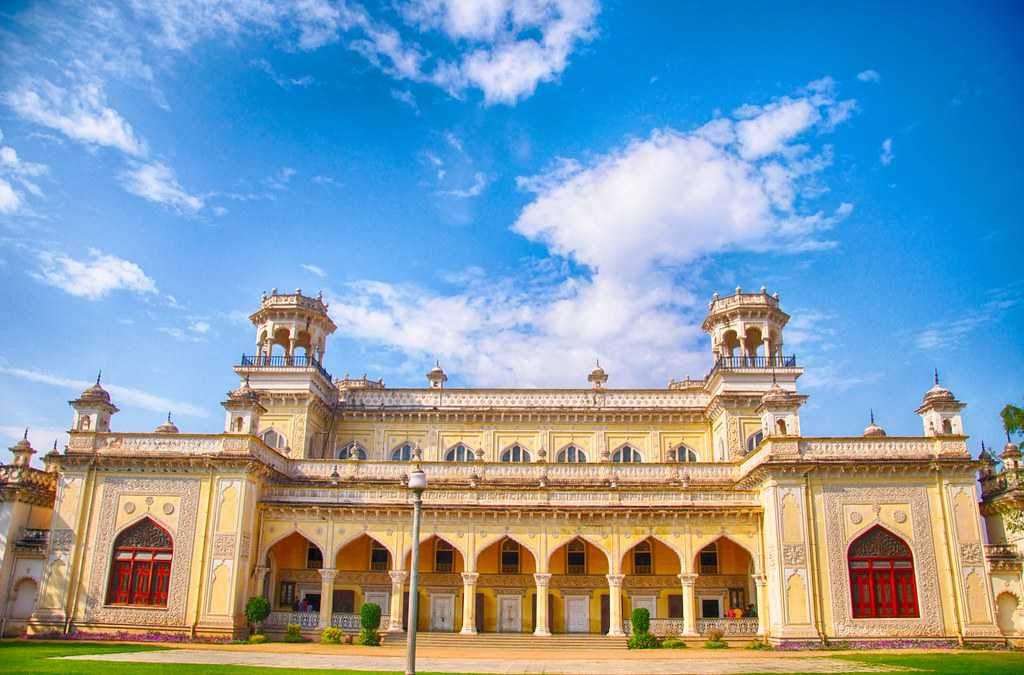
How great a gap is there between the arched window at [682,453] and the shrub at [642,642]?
12618 mm

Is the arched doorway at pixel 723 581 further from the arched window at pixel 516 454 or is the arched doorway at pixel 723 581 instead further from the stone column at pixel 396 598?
the stone column at pixel 396 598

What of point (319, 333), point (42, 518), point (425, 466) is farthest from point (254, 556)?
point (319, 333)


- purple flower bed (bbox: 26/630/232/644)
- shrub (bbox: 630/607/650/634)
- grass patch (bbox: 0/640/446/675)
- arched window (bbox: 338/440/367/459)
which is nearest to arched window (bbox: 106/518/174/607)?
purple flower bed (bbox: 26/630/232/644)

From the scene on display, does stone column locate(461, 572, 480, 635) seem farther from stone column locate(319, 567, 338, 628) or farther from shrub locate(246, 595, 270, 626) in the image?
shrub locate(246, 595, 270, 626)

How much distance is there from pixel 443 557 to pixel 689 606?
11610 millimetres

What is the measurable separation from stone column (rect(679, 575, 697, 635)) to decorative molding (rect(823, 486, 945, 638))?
5432mm

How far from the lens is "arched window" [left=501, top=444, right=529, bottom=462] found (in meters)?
44.2

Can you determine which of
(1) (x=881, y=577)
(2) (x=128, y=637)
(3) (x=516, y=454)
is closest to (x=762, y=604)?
(1) (x=881, y=577)

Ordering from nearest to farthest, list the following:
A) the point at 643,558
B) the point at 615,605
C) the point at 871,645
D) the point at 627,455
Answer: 1. the point at 871,645
2. the point at 615,605
3. the point at 643,558
4. the point at 627,455

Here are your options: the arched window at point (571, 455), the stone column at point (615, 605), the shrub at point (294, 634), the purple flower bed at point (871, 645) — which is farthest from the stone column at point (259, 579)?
the purple flower bed at point (871, 645)

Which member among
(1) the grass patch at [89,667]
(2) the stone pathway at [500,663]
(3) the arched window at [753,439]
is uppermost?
(3) the arched window at [753,439]

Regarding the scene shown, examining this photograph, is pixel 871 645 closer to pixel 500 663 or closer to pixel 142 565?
pixel 500 663

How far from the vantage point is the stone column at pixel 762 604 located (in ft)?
109

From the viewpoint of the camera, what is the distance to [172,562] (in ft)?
111
